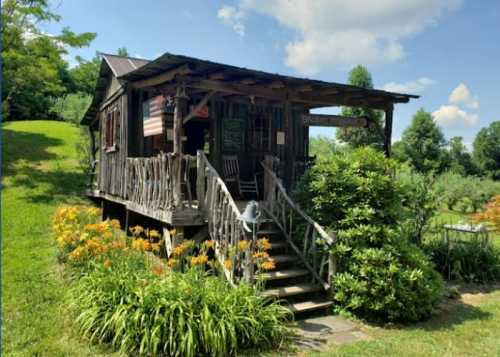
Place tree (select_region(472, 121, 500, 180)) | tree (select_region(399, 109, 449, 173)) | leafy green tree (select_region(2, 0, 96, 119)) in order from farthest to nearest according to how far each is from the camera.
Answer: tree (select_region(472, 121, 500, 180))
tree (select_region(399, 109, 449, 173))
leafy green tree (select_region(2, 0, 96, 119))

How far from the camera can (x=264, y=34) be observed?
36.0 feet

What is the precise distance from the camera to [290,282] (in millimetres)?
5996

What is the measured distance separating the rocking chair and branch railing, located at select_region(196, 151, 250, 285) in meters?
2.46

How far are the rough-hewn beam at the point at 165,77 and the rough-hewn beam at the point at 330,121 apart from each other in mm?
3330

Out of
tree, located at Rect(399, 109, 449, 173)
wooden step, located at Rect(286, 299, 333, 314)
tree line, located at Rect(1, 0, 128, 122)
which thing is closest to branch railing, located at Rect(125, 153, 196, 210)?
wooden step, located at Rect(286, 299, 333, 314)

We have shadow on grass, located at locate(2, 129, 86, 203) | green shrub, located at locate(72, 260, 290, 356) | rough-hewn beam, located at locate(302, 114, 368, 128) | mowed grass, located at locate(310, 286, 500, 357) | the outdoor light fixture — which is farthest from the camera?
shadow on grass, located at locate(2, 129, 86, 203)

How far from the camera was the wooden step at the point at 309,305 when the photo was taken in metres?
5.18

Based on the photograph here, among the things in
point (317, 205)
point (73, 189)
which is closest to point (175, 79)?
point (317, 205)

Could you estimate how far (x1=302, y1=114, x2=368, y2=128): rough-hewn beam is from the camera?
27.7ft

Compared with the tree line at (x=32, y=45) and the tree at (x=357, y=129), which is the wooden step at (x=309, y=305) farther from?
the tree at (x=357, y=129)

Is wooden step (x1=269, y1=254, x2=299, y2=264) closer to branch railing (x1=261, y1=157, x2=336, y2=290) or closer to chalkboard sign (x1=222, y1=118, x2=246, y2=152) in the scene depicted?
branch railing (x1=261, y1=157, x2=336, y2=290)

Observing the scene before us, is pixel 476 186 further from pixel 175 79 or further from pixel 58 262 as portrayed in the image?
pixel 58 262

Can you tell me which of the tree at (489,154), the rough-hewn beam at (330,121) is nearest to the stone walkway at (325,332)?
the rough-hewn beam at (330,121)

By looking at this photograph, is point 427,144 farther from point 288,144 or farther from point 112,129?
point 112,129
